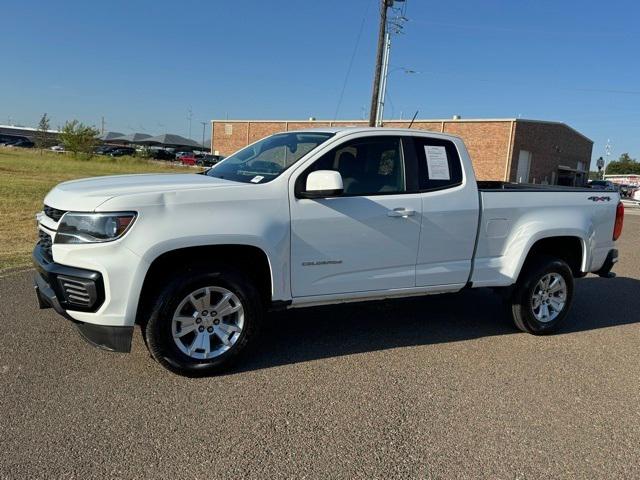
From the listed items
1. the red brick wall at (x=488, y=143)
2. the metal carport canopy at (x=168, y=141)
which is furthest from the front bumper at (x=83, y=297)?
the metal carport canopy at (x=168, y=141)

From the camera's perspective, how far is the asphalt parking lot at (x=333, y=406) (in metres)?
2.99

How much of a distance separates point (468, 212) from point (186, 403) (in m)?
2.93

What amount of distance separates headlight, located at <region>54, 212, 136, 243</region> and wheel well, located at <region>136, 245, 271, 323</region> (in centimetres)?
34

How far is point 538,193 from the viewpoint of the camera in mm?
5289

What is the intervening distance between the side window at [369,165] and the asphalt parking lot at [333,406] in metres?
1.44

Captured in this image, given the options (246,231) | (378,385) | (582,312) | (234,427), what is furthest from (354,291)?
(582,312)

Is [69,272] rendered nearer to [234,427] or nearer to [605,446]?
[234,427]

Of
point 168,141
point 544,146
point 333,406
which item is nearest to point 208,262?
point 333,406

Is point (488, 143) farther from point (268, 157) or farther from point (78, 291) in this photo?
point (78, 291)

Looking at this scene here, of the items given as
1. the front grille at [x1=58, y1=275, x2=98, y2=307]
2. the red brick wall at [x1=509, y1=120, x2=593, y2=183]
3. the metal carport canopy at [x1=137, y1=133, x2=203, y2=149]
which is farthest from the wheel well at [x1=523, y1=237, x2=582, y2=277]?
the metal carport canopy at [x1=137, y1=133, x2=203, y2=149]

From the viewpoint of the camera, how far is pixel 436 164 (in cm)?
488

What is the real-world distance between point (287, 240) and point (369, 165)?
1.07 m

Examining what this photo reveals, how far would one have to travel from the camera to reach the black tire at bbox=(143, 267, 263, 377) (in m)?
3.79

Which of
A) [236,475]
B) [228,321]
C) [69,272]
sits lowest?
[236,475]
